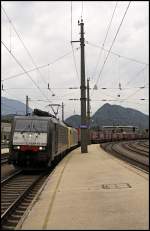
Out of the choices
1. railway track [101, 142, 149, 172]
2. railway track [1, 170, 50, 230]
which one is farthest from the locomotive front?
railway track [101, 142, 149, 172]

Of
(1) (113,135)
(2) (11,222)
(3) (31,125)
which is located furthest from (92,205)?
(1) (113,135)

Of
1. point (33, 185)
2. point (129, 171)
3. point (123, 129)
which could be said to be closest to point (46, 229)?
point (33, 185)

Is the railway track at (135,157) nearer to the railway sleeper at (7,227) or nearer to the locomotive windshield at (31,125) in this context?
the locomotive windshield at (31,125)

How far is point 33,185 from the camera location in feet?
63.2

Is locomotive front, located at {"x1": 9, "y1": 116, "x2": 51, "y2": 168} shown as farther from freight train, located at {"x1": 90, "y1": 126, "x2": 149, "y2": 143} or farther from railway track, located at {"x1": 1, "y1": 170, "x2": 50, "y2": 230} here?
freight train, located at {"x1": 90, "y1": 126, "x2": 149, "y2": 143}

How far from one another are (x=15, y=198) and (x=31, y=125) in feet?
32.8

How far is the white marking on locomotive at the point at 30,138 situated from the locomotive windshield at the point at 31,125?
0.81 ft

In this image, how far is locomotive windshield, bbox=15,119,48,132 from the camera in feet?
82.3

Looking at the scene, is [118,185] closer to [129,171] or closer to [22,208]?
[22,208]

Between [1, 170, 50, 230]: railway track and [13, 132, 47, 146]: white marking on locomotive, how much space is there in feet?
4.94

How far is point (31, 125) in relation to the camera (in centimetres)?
2539

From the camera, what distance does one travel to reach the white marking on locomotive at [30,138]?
2459 cm

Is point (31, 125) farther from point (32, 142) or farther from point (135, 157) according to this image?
point (135, 157)

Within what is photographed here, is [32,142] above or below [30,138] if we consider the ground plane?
below
